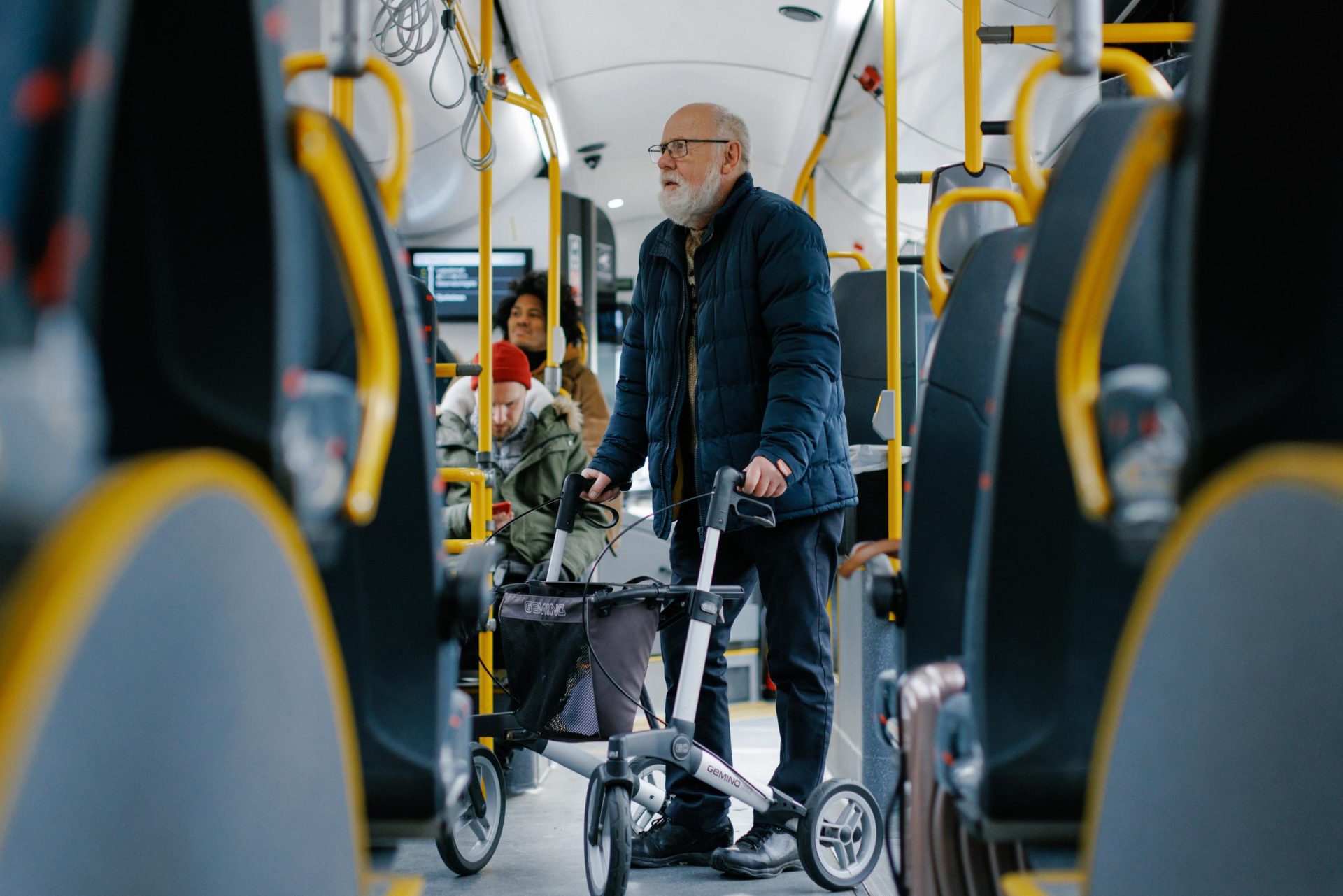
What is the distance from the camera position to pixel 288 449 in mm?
892

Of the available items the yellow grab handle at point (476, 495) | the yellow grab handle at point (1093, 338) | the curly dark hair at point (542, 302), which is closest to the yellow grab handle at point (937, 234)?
the yellow grab handle at point (1093, 338)

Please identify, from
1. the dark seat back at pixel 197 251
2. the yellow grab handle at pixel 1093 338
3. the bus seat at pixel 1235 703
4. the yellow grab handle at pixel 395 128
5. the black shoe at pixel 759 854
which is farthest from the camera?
the black shoe at pixel 759 854

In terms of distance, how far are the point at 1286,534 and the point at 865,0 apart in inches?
211

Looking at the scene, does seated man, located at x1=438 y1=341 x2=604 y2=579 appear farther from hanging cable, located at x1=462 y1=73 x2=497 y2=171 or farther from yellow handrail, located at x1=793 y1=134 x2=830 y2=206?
yellow handrail, located at x1=793 y1=134 x2=830 y2=206

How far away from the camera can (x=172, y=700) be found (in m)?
0.59

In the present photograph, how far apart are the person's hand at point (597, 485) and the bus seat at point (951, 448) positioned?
4.37ft

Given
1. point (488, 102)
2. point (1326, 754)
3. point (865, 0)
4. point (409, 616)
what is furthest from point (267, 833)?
point (865, 0)

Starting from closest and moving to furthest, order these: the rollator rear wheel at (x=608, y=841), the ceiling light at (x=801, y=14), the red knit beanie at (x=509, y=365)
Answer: the rollator rear wheel at (x=608, y=841)
the red knit beanie at (x=509, y=365)
the ceiling light at (x=801, y=14)

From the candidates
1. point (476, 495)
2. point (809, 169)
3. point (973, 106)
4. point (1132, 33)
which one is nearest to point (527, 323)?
point (809, 169)

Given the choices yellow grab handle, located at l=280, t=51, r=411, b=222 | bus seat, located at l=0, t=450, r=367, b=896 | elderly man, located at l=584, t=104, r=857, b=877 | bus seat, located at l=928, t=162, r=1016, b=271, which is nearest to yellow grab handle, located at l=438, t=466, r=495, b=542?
elderly man, located at l=584, t=104, r=857, b=877

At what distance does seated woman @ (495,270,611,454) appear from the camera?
5.24m

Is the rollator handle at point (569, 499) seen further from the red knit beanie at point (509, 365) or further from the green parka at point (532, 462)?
the red knit beanie at point (509, 365)

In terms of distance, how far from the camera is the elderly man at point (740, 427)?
3.02m

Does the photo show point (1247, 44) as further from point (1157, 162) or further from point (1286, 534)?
point (1286, 534)
